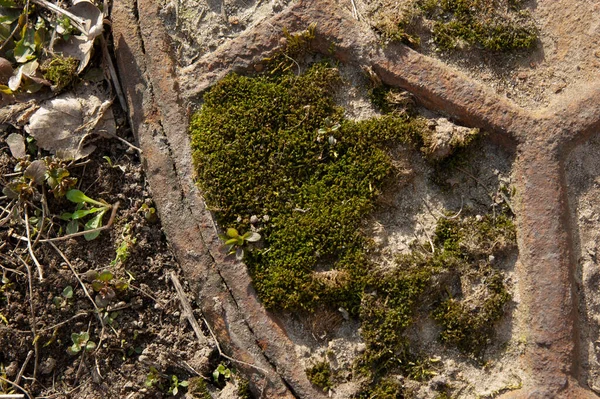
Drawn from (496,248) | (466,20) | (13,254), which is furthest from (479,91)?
(13,254)

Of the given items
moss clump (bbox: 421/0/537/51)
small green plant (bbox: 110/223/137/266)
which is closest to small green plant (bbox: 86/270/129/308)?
small green plant (bbox: 110/223/137/266)

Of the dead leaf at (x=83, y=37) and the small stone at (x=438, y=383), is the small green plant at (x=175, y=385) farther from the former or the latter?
the dead leaf at (x=83, y=37)

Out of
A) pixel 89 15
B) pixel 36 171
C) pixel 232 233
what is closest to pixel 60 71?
pixel 89 15

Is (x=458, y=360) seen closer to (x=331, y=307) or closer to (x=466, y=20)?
(x=331, y=307)

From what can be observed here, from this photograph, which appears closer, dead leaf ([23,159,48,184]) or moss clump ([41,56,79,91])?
dead leaf ([23,159,48,184])

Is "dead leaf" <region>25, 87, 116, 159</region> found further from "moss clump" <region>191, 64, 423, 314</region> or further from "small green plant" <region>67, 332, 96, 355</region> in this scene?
"small green plant" <region>67, 332, 96, 355</region>

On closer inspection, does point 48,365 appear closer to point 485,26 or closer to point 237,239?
point 237,239
